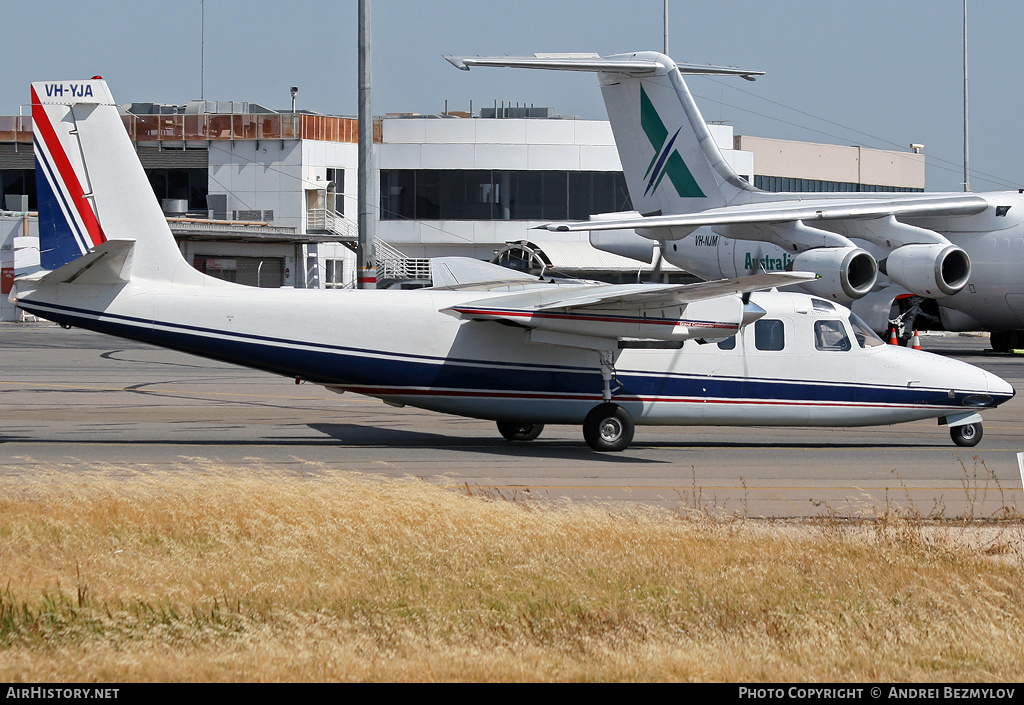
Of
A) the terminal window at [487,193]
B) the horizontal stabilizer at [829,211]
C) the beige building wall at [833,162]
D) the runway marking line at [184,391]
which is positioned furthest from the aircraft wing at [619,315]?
the beige building wall at [833,162]

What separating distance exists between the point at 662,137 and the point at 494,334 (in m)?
20.1

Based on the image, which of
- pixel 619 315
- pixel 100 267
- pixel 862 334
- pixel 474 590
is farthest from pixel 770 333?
pixel 474 590

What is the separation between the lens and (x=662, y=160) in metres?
34.2

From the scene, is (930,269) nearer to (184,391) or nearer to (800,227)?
(800,227)

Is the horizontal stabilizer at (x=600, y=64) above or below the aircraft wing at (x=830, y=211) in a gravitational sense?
above

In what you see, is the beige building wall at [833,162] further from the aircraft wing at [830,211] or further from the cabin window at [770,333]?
the cabin window at [770,333]

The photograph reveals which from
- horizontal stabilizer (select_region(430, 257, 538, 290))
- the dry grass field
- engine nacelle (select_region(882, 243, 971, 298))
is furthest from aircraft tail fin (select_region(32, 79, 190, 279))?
engine nacelle (select_region(882, 243, 971, 298))

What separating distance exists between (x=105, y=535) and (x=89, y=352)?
2514 cm

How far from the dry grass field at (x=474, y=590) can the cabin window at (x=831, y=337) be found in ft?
19.1

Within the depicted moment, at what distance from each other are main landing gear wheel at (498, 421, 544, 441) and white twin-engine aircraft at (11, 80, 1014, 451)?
0.07 feet

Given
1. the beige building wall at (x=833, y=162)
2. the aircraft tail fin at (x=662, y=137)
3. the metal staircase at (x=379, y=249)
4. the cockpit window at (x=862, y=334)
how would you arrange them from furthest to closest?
the beige building wall at (x=833, y=162) < the metal staircase at (x=379, y=249) < the aircraft tail fin at (x=662, y=137) < the cockpit window at (x=862, y=334)

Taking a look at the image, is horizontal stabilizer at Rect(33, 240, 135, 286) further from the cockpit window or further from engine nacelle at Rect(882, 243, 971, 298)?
engine nacelle at Rect(882, 243, 971, 298)

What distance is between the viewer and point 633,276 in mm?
53344

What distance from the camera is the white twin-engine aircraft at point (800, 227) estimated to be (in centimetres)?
2923
